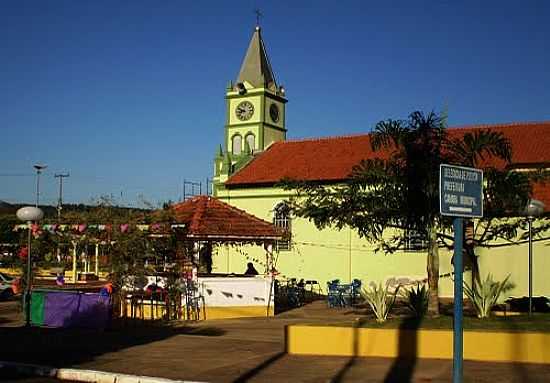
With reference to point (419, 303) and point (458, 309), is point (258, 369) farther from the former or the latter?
point (458, 309)

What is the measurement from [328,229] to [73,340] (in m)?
21.3

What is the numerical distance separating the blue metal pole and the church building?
74.3 ft

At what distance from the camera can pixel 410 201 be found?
15891 mm

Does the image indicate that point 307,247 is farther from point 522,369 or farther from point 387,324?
point 522,369

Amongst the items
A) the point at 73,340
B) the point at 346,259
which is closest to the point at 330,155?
the point at 346,259

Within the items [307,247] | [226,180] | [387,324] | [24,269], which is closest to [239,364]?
[387,324]

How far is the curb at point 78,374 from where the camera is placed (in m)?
11.7

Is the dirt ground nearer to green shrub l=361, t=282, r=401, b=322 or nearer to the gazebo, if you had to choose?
green shrub l=361, t=282, r=401, b=322

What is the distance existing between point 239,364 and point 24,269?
480 inches

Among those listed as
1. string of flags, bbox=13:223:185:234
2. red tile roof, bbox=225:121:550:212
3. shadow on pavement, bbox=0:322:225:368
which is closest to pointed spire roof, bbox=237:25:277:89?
red tile roof, bbox=225:121:550:212

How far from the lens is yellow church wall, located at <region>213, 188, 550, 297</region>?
32094mm

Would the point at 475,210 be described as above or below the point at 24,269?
above

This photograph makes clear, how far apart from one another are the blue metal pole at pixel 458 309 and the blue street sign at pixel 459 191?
18 centimetres

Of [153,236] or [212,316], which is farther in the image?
[212,316]
